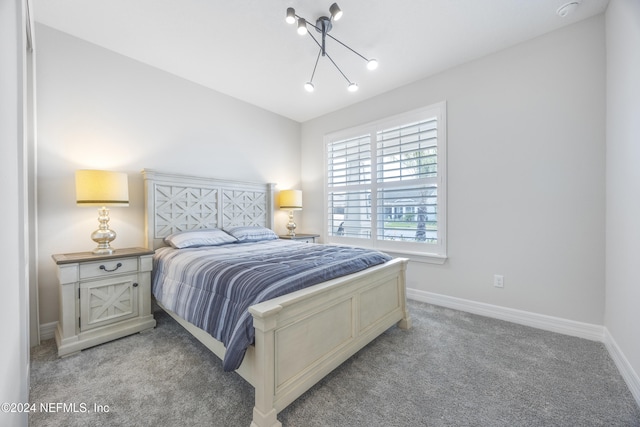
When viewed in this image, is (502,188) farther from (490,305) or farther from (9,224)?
(9,224)

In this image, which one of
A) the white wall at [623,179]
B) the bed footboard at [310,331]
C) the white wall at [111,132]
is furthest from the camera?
the white wall at [111,132]

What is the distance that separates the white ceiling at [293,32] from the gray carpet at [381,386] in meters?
2.68

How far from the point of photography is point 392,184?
3338 mm

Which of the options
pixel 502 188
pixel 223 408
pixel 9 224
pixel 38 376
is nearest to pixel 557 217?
pixel 502 188

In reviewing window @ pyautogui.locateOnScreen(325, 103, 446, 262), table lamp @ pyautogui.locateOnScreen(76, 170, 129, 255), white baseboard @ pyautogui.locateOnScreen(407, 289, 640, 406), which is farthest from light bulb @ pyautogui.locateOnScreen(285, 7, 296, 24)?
white baseboard @ pyautogui.locateOnScreen(407, 289, 640, 406)

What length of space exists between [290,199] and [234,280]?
96.1 inches

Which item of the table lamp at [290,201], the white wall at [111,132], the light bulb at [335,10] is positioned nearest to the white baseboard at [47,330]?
the white wall at [111,132]

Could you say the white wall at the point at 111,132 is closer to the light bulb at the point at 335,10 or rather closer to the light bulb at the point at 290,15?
the light bulb at the point at 290,15

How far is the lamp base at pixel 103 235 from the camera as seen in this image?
226 centimetres

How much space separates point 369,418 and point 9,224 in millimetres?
1749

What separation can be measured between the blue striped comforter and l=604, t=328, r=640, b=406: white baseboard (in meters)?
1.60

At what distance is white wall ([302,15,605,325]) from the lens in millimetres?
2152

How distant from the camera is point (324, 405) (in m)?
1.42

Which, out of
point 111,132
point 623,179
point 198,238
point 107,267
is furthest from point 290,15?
point 623,179
